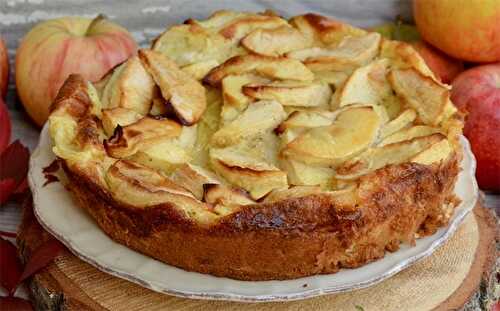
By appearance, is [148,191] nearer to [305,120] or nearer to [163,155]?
[163,155]

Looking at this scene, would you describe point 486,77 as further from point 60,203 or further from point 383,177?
point 60,203

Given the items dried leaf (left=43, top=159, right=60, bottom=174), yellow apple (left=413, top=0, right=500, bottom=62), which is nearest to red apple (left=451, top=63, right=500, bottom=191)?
yellow apple (left=413, top=0, right=500, bottom=62)

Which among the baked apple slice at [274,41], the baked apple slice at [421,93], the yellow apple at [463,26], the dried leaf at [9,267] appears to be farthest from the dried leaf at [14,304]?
the yellow apple at [463,26]

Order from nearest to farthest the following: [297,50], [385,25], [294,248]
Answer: [294,248]
[297,50]
[385,25]

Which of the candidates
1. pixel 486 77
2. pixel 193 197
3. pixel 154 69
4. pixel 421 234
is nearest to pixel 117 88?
pixel 154 69

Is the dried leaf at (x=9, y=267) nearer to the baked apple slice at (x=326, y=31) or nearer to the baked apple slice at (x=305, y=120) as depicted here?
the baked apple slice at (x=305, y=120)

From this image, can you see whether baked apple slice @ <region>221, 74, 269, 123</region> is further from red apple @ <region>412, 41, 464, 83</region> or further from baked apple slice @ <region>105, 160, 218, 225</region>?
red apple @ <region>412, 41, 464, 83</region>

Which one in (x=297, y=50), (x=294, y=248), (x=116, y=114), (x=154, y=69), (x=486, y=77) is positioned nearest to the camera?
(x=294, y=248)
